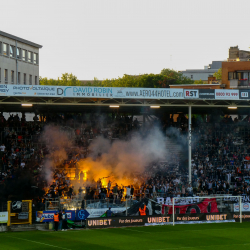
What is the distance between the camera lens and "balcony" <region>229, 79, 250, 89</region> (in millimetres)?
54347

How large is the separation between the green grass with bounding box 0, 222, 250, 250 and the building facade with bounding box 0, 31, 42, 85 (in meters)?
46.7

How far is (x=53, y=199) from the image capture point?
80.1 ft

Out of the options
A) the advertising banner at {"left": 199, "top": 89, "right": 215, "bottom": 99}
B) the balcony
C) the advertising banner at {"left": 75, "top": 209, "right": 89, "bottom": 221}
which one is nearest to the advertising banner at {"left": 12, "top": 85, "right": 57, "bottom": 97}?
the advertising banner at {"left": 75, "top": 209, "right": 89, "bottom": 221}

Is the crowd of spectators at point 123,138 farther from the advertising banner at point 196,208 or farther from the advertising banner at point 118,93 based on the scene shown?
the advertising banner at point 118,93

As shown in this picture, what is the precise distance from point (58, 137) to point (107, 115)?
5312 millimetres

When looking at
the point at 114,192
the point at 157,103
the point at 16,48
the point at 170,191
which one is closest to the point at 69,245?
the point at 114,192

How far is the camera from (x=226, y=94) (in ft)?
104

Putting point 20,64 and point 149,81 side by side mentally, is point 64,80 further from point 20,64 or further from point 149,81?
point 20,64

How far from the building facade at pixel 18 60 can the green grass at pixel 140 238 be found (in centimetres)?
4675

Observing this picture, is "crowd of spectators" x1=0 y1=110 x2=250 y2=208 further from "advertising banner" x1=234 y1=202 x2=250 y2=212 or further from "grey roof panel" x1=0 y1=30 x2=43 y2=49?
"grey roof panel" x1=0 y1=30 x2=43 y2=49

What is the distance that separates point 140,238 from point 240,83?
39.2 m

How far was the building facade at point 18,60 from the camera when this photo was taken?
64881 mm

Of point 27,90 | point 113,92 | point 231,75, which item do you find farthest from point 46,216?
point 231,75

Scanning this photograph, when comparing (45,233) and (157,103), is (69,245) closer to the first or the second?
(45,233)
